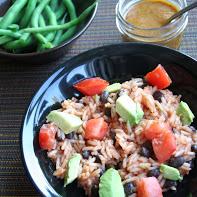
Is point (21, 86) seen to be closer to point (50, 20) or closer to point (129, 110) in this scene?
point (50, 20)

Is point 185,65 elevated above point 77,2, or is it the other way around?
point 77,2

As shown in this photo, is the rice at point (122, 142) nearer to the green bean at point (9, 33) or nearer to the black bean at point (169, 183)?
the black bean at point (169, 183)

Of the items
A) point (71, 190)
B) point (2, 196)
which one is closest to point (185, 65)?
point (71, 190)

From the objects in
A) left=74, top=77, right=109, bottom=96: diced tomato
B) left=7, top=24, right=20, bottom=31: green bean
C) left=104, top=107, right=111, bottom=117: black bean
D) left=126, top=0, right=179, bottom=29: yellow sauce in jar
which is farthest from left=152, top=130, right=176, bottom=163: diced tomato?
left=7, top=24, right=20, bottom=31: green bean

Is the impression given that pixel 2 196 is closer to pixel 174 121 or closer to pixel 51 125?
pixel 51 125

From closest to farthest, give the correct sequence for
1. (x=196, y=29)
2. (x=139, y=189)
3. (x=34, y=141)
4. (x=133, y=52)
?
(x=139, y=189) → (x=34, y=141) → (x=133, y=52) → (x=196, y=29)

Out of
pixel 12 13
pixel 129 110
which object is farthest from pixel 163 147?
pixel 12 13

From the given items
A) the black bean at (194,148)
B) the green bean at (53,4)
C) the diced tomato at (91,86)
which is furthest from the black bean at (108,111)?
the green bean at (53,4)

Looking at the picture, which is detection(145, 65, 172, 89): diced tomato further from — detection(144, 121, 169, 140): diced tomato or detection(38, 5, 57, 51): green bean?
detection(38, 5, 57, 51): green bean
